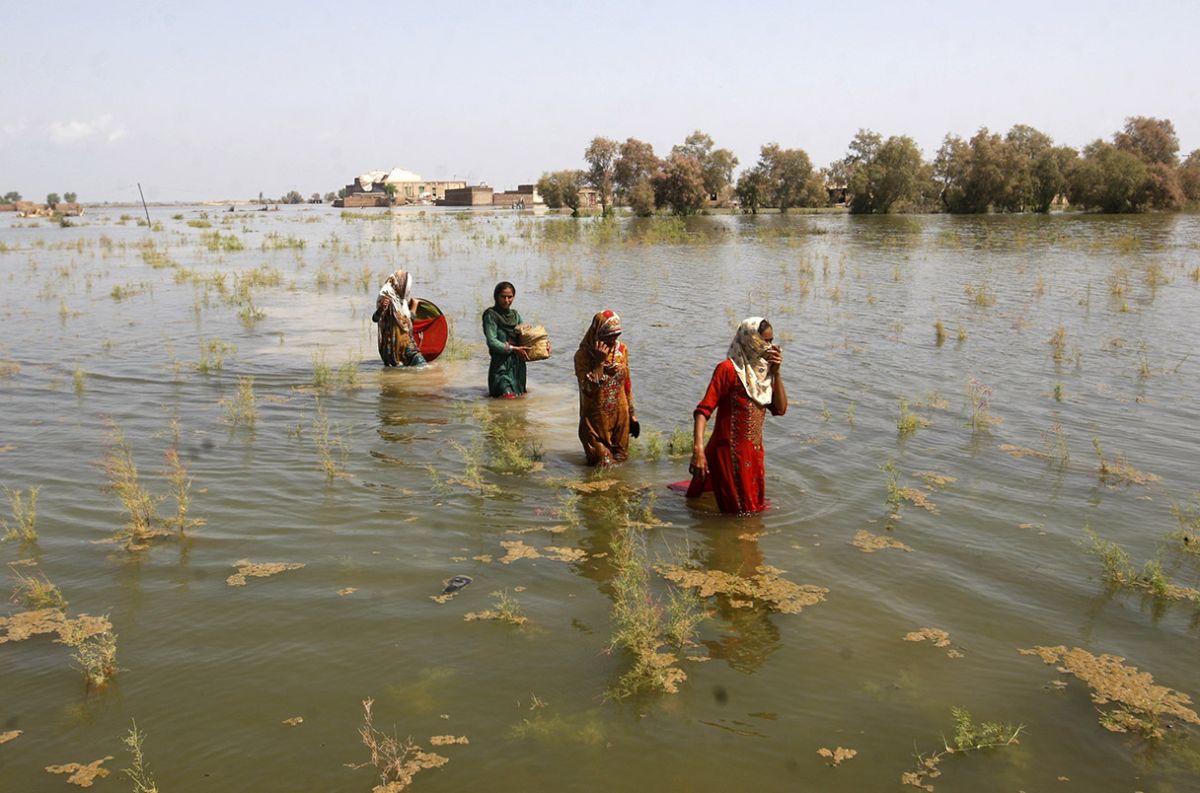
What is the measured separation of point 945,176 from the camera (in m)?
59.7

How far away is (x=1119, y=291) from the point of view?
53.0 feet

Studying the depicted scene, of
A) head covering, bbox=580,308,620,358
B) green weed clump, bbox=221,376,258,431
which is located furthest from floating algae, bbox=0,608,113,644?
green weed clump, bbox=221,376,258,431

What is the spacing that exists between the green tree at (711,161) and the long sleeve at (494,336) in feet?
181

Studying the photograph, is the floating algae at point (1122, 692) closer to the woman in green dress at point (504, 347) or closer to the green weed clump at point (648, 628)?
the green weed clump at point (648, 628)

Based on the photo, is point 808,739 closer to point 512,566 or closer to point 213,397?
point 512,566

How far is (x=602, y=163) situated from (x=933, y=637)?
63.1 m

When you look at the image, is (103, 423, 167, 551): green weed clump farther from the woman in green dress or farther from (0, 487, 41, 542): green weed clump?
the woman in green dress

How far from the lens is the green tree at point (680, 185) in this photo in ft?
182

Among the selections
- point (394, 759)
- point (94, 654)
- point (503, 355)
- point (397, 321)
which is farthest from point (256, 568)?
point (397, 321)

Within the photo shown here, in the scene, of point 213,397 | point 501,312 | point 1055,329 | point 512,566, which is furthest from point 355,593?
point 1055,329

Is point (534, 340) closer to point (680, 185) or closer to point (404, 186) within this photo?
point (680, 185)

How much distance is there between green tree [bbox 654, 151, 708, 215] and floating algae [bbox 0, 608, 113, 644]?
175 ft

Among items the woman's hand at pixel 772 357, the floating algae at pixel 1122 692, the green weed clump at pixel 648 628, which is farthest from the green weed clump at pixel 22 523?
the floating algae at pixel 1122 692

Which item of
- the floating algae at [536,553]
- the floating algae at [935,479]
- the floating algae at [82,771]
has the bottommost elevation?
the floating algae at [82,771]
